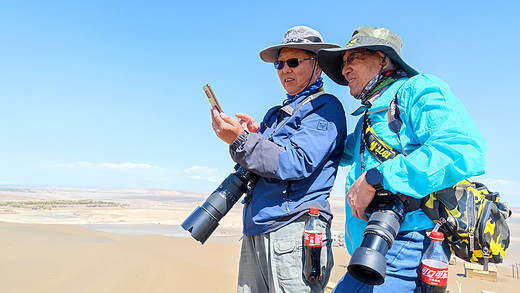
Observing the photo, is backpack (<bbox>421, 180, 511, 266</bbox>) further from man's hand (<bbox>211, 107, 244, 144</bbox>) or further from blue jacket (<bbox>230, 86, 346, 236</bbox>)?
man's hand (<bbox>211, 107, 244, 144</bbox>)

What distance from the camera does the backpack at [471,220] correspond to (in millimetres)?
1545

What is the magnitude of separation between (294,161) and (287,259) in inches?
22.6

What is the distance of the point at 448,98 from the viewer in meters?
1.61

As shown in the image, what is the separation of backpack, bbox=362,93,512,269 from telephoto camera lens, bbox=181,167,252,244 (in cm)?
117

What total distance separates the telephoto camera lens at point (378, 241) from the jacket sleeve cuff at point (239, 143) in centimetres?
79

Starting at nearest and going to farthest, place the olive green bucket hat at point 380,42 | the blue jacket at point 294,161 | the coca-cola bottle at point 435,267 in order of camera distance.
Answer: the coca-cola bottle at point 435,267 < the olive green bucket hat at point 380,42 < the blue jacket at point 294,161

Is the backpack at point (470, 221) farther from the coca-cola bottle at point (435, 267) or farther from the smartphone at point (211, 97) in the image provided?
the smartphone at point (211, 97)

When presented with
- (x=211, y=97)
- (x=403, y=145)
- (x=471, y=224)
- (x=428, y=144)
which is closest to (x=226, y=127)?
(x=211, y=97)

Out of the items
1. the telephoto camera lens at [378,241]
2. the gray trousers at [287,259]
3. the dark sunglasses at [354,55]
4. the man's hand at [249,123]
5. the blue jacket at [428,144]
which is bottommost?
the gray trousers at [287,259]

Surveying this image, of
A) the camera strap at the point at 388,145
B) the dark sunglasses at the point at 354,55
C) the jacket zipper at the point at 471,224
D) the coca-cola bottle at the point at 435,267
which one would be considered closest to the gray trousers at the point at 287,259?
the camera strap at the point at 388,145

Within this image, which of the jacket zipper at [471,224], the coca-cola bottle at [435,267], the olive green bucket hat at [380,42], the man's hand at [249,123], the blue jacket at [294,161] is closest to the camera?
the coca-cola bottle at [435,267]

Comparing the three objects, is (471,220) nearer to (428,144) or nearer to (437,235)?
(437,235)

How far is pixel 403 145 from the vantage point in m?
1.69

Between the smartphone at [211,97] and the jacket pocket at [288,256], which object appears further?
the smartphone at [211,97]
